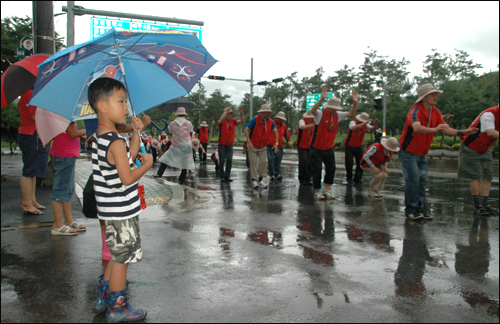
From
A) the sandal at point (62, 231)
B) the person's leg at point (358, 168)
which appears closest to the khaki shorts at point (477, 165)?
the person's leg at point (358, 168)

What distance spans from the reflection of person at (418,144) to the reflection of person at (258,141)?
3.75 metres

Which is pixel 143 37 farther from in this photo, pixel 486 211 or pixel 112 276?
pixel 486 211

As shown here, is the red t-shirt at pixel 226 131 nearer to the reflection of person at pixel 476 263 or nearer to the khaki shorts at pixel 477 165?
the khaki shorts at pixel 477 165

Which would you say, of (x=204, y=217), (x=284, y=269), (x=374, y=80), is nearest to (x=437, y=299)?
(x=284, y=269)

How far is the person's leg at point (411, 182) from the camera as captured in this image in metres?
6.14

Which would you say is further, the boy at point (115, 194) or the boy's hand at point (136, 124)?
the boy's hand at point (136, 124)

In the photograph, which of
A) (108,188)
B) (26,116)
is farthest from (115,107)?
(26,116)

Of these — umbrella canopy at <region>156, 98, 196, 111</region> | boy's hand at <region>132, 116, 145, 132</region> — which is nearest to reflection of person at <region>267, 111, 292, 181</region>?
umbrella canopy at <region>156, 98, 196, 111</region>

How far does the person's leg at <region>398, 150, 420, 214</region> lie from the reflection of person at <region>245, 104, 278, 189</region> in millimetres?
3818

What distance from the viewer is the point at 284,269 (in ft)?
12.8

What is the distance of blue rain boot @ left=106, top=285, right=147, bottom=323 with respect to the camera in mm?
2807

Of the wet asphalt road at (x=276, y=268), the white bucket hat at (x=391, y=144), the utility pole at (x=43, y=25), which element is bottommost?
the wet asphalt road at (x=276, y=268)

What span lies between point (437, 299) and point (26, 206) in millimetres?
5524

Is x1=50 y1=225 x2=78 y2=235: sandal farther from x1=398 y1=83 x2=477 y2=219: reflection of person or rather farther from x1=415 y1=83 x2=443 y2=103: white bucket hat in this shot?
x1=415 y1=83 x2=443 y2=103: white bucket hat
